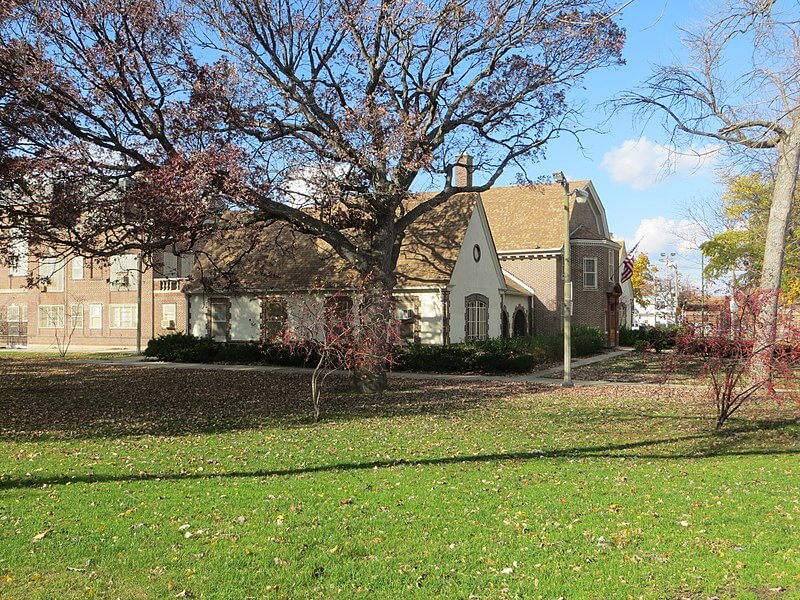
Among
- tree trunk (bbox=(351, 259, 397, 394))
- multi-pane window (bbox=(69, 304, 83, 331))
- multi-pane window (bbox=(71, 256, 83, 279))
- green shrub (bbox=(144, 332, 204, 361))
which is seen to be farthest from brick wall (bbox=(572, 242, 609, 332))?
multi-pane window (bbox=(71, 256, 83, 279))

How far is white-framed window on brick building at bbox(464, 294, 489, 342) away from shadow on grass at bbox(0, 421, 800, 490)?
16.4 metres

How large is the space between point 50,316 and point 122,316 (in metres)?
5.93

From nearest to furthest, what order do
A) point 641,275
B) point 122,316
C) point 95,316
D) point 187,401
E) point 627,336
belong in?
point 187,401 < point 627,336 < point 122,316 < point 95,316 < point 641,275

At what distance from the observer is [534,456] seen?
34.1 ft

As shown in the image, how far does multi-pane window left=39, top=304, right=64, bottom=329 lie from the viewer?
45.0 metres

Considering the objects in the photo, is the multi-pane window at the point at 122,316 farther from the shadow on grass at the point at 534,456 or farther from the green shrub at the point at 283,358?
the shadow on grass at the point at 534,456

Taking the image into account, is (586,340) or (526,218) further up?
(526,218)

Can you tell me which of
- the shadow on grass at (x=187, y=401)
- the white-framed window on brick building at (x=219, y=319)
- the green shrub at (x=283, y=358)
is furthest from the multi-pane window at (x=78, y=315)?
the green shrub at (x=283, y=358)

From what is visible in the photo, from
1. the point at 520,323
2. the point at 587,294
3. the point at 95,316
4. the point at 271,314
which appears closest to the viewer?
the point at 271,314

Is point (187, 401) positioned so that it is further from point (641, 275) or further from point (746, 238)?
point (641, 275)

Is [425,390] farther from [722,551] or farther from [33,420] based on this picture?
[722,551]

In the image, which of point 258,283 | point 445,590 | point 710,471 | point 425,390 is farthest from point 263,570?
point 258,283

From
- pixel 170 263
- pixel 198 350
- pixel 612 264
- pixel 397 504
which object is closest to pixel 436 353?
pixel 198 350

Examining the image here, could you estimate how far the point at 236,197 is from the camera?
15.7m
